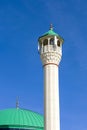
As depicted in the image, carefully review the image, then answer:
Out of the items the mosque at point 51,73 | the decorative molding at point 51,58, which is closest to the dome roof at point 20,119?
the mosque at point 51,73

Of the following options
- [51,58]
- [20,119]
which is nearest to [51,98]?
[51,58]

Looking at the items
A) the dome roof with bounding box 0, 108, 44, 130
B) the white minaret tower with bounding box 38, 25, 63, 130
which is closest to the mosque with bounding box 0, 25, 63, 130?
the white minaret tower with bounding box 38, 25, 63, 130

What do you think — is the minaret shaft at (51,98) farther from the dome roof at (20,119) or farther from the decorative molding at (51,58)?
the dome roof at (20,119)

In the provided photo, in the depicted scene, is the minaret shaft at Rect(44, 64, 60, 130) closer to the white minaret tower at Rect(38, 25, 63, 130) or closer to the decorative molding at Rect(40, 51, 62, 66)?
the white minaret tower at Rect(38, 25, 63, 130)

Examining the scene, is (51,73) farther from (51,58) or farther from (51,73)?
(51,58)

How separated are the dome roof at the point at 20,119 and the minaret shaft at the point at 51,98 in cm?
1135

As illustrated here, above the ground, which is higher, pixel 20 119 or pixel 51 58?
pixel 51 58

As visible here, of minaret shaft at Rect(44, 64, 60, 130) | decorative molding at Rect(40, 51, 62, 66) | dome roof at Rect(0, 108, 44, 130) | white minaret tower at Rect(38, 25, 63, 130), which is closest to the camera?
minaret shaft at Rect(44, 64, 60, 130)

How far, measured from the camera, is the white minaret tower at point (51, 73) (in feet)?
76.7

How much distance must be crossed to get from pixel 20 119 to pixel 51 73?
478 inches

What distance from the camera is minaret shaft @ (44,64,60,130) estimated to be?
23281 mm

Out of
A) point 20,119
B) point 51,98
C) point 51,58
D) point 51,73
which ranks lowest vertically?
point 51,98

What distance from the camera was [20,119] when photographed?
35.1 meters

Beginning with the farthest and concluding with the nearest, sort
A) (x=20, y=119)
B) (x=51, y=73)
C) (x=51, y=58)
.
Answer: (x=20, y=119)
(x=51, y=58)
(x=51, y=73)
